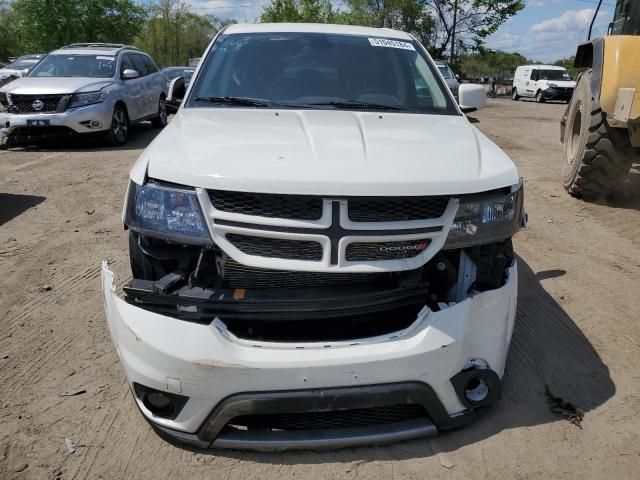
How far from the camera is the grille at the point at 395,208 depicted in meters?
2.15

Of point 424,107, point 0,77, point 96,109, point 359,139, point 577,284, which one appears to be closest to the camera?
point 359,139

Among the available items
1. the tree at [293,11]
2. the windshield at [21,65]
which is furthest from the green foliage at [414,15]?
the windshield at [21,65]

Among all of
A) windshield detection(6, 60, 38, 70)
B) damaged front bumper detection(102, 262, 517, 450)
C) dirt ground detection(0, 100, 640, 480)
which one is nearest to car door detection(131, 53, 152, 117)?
dirt ground detection(0, 100, 640, 480)

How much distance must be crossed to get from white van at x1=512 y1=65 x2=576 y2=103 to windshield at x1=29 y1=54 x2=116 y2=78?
22.3m

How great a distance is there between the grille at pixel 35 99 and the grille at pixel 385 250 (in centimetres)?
864

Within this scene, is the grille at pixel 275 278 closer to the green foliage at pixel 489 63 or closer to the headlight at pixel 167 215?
the headlight at pixel 167 215

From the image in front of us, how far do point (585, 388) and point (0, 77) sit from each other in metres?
21.4

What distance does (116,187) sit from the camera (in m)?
6.91

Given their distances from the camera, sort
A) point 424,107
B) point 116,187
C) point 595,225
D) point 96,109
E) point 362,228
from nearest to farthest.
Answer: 1. point 362,228
2. point 424,107
3. point 595,225
4. point 116,187
5. point 96,109

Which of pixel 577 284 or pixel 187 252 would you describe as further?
pixel 577 284

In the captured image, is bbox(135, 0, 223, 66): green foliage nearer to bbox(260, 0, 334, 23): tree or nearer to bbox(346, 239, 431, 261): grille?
bbox(260, 0, 334, 23): tree

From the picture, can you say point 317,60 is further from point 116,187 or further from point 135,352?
point 116,187

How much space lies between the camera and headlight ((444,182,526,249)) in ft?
7.36

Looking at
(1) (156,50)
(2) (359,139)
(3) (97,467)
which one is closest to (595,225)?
(2) (359,139)
